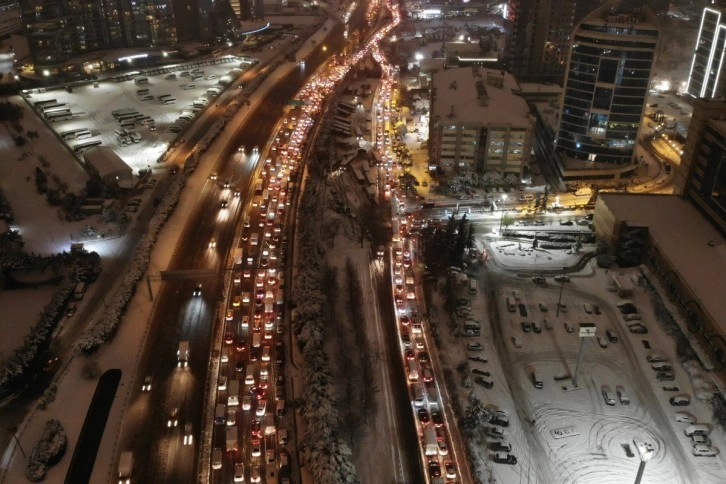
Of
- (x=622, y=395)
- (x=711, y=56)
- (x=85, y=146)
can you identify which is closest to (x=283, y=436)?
(x=622, y=395)

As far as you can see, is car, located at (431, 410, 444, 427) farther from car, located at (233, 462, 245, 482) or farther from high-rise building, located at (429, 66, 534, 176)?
high-rise building, located at (429, 66, 534, 176)

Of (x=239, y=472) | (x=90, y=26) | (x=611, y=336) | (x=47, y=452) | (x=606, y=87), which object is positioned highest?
(x=606, y=87)

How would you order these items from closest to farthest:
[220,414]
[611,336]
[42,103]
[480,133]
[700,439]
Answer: [700,439] < [220,414] < [611,336] < [480,133] < [42,103]

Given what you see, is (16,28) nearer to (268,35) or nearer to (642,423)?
(268,35)

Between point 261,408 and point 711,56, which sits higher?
point 711,56

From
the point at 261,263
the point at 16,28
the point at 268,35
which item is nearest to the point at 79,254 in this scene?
the point at 261,263

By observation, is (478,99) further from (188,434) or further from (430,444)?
(188,434)

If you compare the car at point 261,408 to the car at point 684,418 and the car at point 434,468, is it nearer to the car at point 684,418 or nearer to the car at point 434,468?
the car at point 434,468
